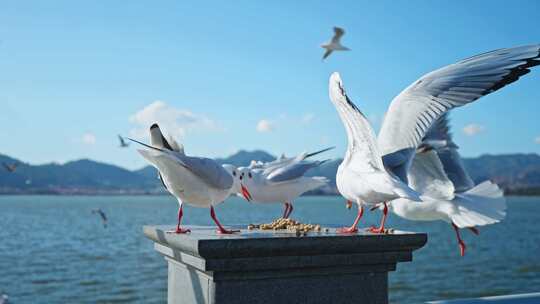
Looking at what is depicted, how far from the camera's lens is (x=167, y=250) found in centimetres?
387

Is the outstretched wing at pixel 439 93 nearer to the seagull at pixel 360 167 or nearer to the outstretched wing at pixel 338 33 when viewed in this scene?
the seagull at pixel 360 167

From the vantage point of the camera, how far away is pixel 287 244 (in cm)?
340

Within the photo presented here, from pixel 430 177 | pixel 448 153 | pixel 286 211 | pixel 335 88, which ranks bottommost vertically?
pixel 286 211

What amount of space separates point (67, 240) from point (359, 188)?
1286 inches

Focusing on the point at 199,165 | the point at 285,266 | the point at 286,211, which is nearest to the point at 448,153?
the point at 286,211

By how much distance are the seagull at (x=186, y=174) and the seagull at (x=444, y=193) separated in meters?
3.03

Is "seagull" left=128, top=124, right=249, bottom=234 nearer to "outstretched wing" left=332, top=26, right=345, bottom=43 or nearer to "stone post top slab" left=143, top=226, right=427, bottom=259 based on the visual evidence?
"stone post top slab" left=143, top=226, right=427, bottom=259

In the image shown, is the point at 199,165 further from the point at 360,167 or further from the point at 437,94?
the point at 437,94

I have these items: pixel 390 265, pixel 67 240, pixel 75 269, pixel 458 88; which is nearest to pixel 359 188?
pixel 390 265

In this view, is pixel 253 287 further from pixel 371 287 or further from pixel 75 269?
pixel 75 269

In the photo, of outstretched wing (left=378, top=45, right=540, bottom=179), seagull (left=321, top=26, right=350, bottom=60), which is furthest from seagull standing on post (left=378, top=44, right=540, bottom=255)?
seagull (left=321, top=26, right=350, bottom=60)

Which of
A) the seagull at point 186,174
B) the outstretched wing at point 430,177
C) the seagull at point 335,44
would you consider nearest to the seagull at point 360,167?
the seagull at point 186,174

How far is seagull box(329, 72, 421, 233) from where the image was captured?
164 inches

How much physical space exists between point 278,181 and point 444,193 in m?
2.35
